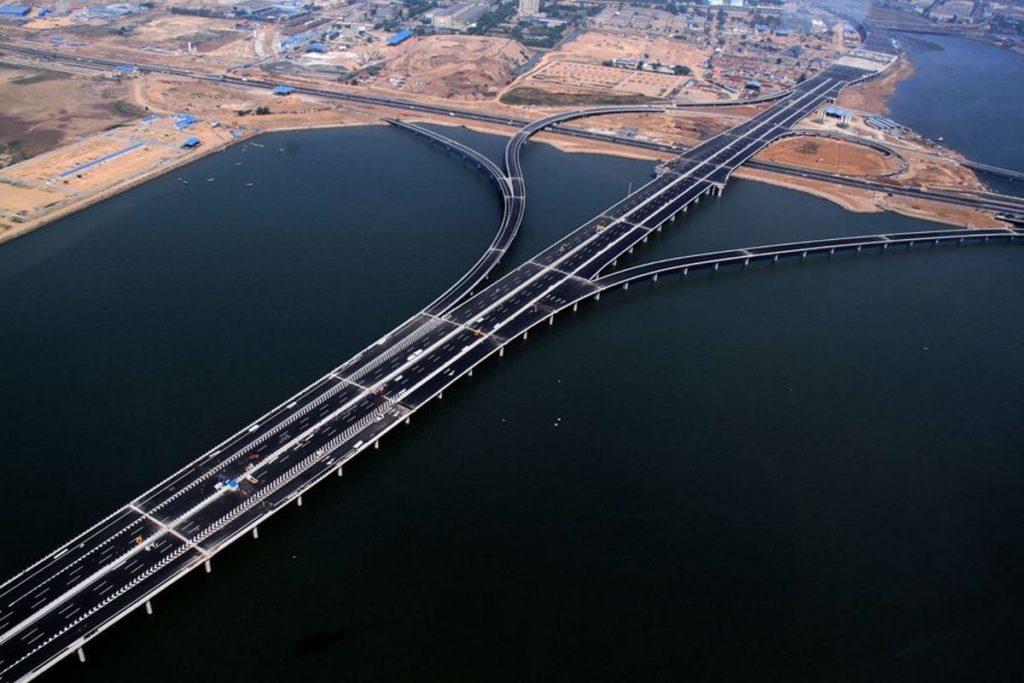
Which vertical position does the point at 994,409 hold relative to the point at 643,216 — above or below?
below

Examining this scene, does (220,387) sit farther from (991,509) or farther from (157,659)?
(991,509)

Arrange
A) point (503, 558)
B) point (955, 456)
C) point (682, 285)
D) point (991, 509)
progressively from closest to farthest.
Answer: point (503, 558)
point (991, 509)
point (955, 456)
point (682, 285)

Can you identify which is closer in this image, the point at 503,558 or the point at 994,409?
the point at 503,558

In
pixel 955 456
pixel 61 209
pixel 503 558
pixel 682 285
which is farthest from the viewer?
pixel 61 209

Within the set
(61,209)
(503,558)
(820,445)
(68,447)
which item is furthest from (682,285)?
(61,209)

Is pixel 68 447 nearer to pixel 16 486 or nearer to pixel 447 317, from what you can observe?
pixel 16 486

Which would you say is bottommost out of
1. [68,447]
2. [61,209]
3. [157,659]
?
[157,659]

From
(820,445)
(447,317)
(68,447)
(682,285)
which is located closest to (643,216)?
(682,285)
